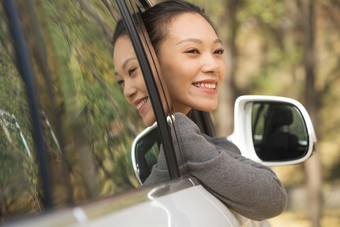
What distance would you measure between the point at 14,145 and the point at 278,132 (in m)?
2.36

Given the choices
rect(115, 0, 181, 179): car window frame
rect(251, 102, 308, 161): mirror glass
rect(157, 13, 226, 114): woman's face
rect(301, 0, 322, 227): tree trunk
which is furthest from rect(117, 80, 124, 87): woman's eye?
rect(301, 0, 322, 227): tree trunk

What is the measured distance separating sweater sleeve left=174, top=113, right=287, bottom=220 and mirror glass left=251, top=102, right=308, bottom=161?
0.97 metres

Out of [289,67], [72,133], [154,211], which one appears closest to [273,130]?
[154,211]

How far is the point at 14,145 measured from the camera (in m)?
1.25

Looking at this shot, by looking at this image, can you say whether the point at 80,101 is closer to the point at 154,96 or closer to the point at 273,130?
the point at 154,96

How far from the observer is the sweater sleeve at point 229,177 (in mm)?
2059

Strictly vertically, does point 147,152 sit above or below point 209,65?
below

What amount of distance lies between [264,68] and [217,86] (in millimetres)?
18532

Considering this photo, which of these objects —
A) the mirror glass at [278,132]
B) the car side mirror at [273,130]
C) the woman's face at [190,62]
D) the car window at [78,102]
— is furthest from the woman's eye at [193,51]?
the mirror glass at [278,132]

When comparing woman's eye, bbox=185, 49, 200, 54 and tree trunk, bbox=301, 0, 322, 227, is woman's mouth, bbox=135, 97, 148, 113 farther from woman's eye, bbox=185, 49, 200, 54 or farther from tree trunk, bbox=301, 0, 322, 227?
tree trunk, bbox=301, 0, 322, 227

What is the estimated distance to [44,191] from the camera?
3.78 ft

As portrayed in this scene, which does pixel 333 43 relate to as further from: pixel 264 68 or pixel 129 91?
pixel 129 91

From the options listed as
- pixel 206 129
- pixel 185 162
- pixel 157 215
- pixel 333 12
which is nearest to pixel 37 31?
pixel 157 215

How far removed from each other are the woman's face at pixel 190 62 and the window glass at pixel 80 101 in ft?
1.79
